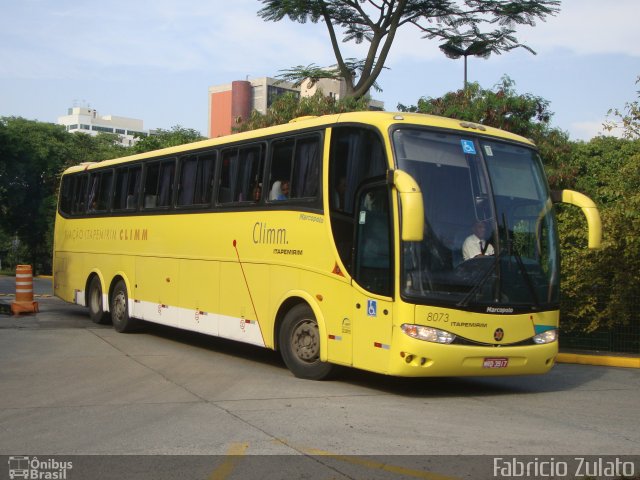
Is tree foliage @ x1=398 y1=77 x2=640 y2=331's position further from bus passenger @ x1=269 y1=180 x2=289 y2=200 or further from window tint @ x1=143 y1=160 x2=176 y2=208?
window tint @ x1=143 y1=160 x2=176 y2=208

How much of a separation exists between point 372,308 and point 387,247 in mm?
755

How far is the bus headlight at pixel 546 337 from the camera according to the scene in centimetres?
990

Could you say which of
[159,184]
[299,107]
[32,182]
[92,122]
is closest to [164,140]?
[32,182]

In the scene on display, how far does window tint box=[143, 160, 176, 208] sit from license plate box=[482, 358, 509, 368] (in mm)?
7358

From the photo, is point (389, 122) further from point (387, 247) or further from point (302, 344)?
point (302, 344)

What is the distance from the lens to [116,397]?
920 centimetres

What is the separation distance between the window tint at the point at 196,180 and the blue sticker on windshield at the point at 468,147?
194 inches

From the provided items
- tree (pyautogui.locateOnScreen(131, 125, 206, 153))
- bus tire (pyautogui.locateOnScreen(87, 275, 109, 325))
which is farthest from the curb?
tree (pyautogui.locateOnScreen(131, 125, 206, 153))

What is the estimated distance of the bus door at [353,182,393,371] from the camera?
9.34 meters

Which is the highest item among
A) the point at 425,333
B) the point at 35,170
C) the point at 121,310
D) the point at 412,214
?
the point at 35,170

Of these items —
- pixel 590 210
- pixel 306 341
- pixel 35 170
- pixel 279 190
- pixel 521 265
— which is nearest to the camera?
pixel 521 265

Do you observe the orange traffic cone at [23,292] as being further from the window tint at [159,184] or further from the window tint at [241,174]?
the window tint at [241,174]

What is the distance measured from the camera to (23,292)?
61.7ft

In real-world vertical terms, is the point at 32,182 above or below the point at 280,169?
above
